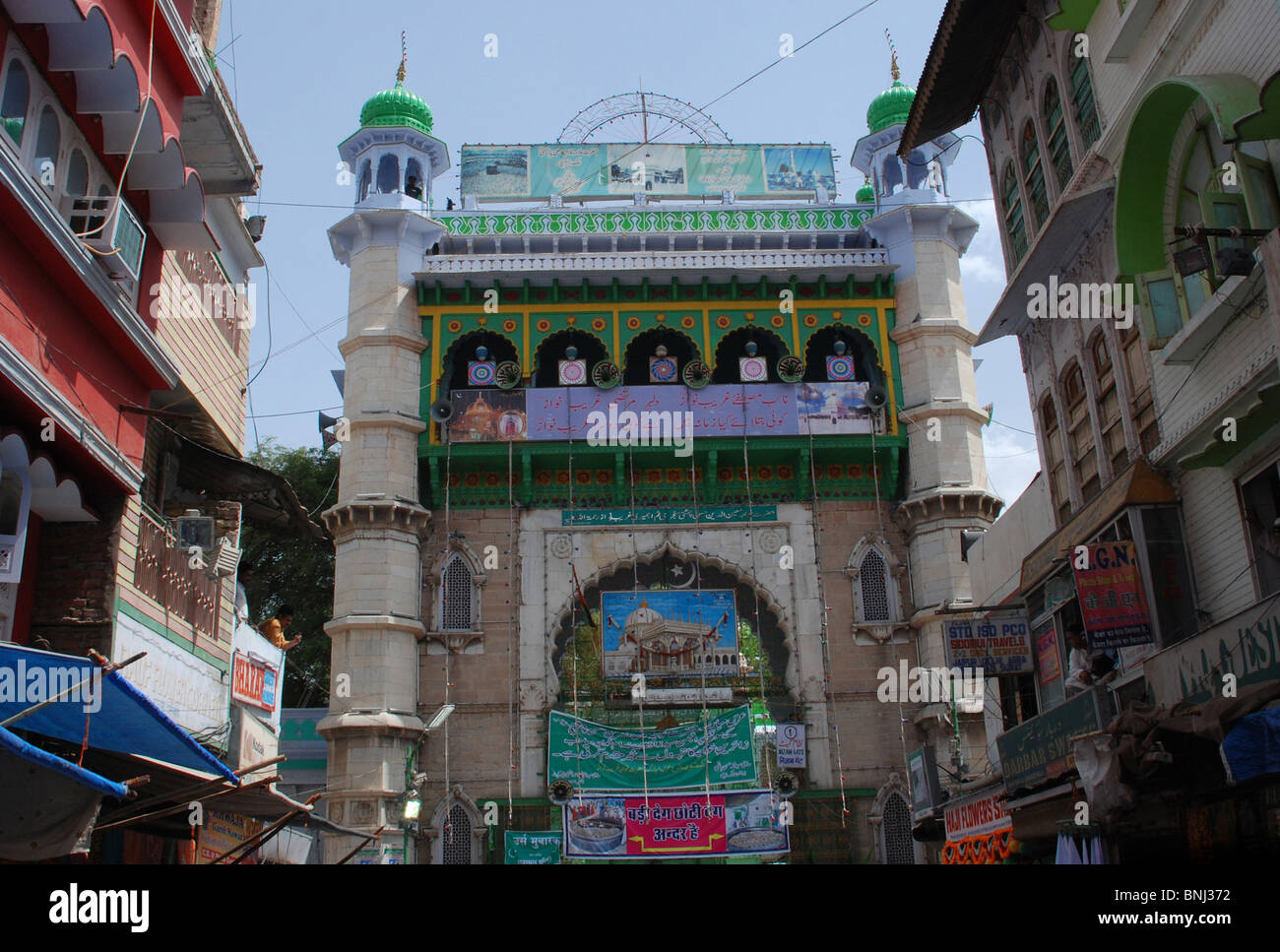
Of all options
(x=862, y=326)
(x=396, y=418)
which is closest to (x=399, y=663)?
(x=396, y=418)

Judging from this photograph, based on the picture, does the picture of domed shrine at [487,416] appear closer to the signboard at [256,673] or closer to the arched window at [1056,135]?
the signboard at [256,673]

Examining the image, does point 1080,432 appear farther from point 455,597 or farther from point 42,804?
point 455,597

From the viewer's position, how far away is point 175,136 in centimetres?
1181

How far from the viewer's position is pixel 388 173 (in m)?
27.2

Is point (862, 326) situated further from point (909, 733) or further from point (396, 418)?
point (396, 418)

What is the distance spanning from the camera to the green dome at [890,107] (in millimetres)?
28250

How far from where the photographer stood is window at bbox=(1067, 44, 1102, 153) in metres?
13.8

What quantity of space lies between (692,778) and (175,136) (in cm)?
1520

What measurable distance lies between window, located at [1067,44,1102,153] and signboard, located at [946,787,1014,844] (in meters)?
8.18

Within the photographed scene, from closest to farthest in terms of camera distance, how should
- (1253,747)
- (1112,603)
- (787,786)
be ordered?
(1253,747)
(1112,603)
(787,786)

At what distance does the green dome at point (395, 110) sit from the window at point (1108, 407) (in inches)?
730

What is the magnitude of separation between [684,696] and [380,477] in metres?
7.82

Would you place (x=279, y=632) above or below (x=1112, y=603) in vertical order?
above

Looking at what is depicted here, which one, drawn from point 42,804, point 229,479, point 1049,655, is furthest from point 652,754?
point 42,804
